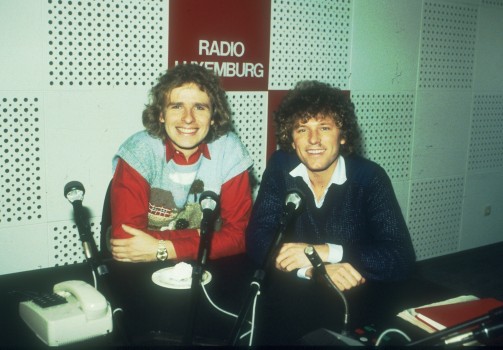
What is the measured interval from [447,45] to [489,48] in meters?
0.59

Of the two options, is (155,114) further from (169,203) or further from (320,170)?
(320,170)

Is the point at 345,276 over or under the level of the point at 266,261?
under

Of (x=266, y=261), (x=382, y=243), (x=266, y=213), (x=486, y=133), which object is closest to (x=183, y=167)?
(x=266, y=213)

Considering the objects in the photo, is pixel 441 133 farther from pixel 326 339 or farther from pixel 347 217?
pixel 326 339

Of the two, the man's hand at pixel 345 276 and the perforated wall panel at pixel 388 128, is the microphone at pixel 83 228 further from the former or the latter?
the perforated wall panel at pixel 388 128

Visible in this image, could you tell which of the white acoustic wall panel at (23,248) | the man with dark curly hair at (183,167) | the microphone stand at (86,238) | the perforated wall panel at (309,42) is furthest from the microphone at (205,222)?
the perforated wall panel at (309,42)

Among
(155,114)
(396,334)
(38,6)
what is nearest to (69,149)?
(155,114)

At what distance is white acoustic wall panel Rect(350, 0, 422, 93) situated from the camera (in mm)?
4078

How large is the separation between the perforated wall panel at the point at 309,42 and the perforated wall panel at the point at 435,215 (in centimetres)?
136

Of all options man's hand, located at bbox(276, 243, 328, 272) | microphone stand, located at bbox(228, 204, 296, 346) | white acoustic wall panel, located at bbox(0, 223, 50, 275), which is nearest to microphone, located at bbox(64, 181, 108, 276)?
microphone stand, located at bbox(228, 204, 296, 346)

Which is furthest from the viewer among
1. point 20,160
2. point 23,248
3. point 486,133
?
point 486,133

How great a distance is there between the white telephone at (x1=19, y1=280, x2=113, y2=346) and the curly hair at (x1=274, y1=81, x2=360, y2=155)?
140cm

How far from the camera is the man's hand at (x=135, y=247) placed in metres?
2.28

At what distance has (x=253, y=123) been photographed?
3709 mm
